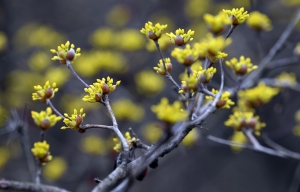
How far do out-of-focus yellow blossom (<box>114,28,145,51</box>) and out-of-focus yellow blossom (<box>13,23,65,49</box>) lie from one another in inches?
24.9

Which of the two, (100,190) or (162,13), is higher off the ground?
(162,13)

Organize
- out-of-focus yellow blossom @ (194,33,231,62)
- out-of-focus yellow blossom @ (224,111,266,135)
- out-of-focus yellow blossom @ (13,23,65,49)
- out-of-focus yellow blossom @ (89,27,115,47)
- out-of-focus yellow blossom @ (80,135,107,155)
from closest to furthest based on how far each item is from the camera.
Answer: out-of-focus yellow blossom @ (194,33,231,62) < out-of-focus yellow blossom @ (224,111,266,135) < out-of-focus yellow blossom @ (80,135,107,155) < out-of-focus yellow blossom @ (89,27,115,47) < out-of-focus yellow blossom @ (13,23,65,49)

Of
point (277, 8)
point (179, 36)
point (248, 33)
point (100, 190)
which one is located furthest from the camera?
point (248, 33)

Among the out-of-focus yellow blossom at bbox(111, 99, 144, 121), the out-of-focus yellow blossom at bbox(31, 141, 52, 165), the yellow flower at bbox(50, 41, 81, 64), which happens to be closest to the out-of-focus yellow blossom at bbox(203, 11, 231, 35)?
the yellow flower at bbox(50, 41, 81, 64)

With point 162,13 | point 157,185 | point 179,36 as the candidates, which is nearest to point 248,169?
point 157,185

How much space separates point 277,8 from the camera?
362 centimetres

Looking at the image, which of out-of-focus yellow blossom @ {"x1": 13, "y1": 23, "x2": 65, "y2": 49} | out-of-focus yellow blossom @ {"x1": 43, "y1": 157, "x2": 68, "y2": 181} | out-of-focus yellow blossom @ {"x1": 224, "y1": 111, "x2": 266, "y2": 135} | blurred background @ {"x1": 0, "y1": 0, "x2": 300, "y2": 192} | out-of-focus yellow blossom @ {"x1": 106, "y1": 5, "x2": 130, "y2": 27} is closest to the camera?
out-of-focus yellow blossom @ {"x1": 224, "y1": 111, "x2": 266, "y2": 135}

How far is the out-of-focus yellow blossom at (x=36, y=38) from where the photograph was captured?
3324 millimetres

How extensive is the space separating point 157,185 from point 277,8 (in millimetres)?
2334

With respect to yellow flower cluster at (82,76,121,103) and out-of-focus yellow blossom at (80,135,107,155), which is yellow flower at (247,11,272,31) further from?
out-of-focus yellow blossom at (80,135,107,155)

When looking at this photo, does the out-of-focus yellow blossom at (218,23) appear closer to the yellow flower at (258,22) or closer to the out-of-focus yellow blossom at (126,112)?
the yellow flower at (258,22)

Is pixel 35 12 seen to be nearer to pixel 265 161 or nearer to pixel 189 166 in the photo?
pixel 189 166

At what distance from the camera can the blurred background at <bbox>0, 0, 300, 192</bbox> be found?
2.88 meters

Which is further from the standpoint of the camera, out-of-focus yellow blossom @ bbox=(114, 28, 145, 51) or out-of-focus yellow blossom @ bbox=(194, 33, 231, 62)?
out-of-focus yellow blossom @ bbox=(114, 28, 145, 51)
